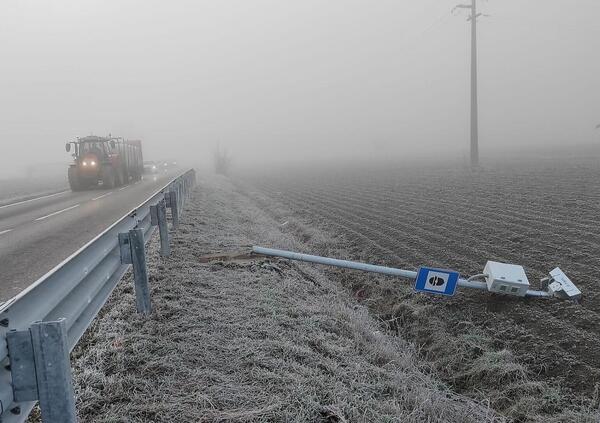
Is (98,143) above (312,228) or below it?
above

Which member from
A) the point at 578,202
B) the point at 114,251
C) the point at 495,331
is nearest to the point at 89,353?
the point at 114,251

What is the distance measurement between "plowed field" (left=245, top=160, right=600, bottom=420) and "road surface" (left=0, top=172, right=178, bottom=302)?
16.0ft

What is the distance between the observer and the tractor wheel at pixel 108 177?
66.0 ft

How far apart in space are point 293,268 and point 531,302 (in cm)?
345

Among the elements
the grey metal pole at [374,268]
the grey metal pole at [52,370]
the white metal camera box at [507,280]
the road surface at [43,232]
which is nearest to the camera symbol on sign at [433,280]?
the grey metal pole at [374,268]

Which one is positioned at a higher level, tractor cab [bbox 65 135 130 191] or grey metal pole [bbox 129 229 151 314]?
tractor cab [bbox 65 135 130 191]

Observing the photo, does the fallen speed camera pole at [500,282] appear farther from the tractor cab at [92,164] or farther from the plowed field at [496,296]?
the tractor cab at [92,164]

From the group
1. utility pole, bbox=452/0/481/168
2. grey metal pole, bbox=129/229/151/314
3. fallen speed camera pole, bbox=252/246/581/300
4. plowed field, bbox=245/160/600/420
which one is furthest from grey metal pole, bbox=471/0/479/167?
grey metal pole, bbox=129/229/151/314

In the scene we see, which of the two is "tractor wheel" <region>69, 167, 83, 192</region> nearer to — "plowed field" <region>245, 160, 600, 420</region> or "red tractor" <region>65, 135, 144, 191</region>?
"red tractor" <region>65, 135, 144, 191</region>

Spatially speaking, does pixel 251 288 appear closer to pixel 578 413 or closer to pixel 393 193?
pixel 578 413

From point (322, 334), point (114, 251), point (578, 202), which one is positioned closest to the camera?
point (114, 251)

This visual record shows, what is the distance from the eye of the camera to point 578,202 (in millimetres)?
11469

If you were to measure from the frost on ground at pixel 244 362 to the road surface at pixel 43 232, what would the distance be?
6.59 ft

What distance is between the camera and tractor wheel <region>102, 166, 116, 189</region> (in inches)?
792
